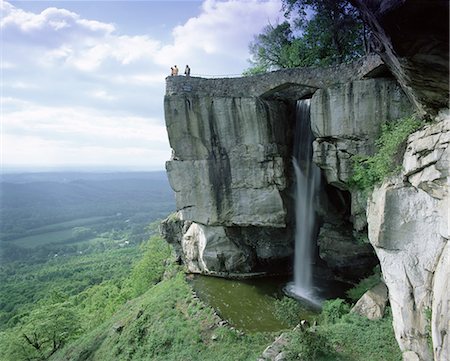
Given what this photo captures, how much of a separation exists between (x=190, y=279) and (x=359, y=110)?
50.4 feet

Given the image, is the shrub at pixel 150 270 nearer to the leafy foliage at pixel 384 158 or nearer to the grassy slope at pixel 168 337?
the grassy slope at pixel 168 337

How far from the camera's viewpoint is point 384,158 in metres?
12.9

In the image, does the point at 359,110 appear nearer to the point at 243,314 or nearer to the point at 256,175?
the point at 256,175

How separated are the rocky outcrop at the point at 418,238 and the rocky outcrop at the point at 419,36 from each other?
80.6 inches

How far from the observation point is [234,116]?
1944cm

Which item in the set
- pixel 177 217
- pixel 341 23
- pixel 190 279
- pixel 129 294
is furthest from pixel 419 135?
pixel 129 294

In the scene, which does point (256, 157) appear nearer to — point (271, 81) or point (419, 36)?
point (271, 81)

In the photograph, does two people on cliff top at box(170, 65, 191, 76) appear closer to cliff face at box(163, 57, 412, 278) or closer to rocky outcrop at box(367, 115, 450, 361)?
cliff face at box(163, 57, 412, 278)

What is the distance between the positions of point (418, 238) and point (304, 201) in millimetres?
11181

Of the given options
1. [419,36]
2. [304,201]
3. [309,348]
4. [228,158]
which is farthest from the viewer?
[304,201]

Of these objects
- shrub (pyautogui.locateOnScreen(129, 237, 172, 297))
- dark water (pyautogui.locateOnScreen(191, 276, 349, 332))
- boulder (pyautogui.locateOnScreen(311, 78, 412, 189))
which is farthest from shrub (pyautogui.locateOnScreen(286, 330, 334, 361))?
shrub (pyautogui.locateOnScreen(129, 237, 172, 297))

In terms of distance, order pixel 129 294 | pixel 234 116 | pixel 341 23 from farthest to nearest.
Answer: pixel 129 294 < pixel 341 23 < pixel 234 116

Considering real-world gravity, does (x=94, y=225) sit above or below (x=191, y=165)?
below

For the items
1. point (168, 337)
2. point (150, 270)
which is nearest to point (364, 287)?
point (168, 337)
